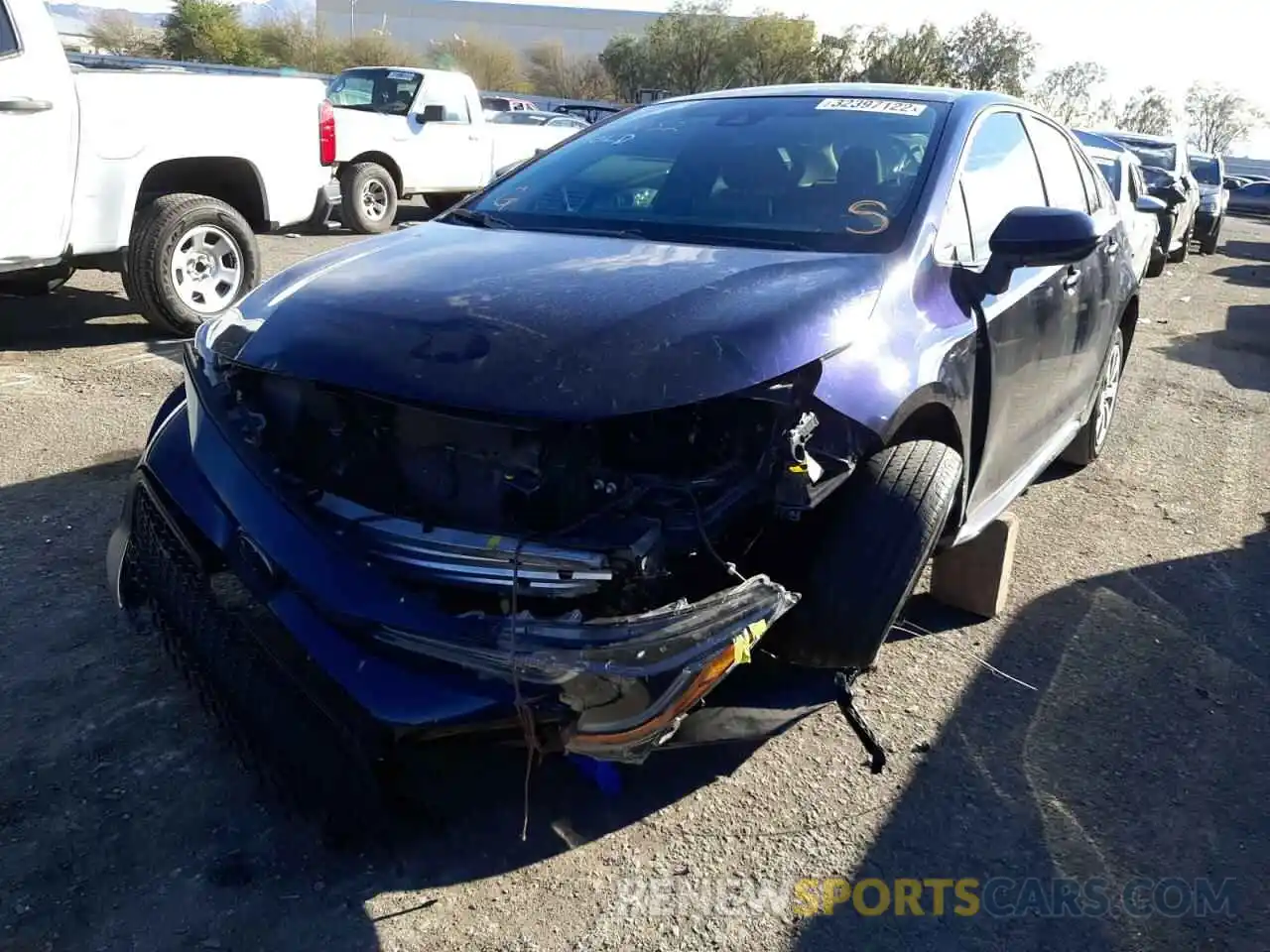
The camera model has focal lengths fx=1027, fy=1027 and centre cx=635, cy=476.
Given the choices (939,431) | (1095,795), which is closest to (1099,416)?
(939,431)

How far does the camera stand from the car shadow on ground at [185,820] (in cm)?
222

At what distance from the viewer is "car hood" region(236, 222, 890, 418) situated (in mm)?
2236

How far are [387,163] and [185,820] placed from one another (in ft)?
35.6

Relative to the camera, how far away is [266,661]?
229 centimetres

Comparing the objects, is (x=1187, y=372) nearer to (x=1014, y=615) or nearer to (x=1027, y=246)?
(x=1014, y=615)

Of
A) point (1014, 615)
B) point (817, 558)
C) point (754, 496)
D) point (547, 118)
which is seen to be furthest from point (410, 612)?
point (547, 118)

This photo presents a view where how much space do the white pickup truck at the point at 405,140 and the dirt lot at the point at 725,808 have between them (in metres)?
8.41

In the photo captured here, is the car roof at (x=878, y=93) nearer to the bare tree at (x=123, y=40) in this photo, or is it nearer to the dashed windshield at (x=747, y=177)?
the dashed windshield at (x=747, y=177)

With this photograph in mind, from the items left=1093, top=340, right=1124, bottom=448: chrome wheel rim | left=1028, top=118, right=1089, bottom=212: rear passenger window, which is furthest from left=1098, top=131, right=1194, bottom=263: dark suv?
left=1028, top=118, right=1089, bottom=212: rear passenger window

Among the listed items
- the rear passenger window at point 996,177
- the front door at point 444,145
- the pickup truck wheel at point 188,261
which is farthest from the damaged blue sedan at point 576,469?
the front door at point 444,145

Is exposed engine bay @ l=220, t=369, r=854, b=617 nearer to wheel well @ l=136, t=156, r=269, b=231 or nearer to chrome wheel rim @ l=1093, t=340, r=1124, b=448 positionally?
chrome wheel rim @ l=1093, t=340, r=1124, b=448

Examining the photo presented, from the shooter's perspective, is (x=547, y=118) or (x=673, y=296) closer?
(x=673, y=296)

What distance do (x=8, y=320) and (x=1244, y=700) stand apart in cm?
740

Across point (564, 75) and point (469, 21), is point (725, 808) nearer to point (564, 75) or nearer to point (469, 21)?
point (564, 75)
